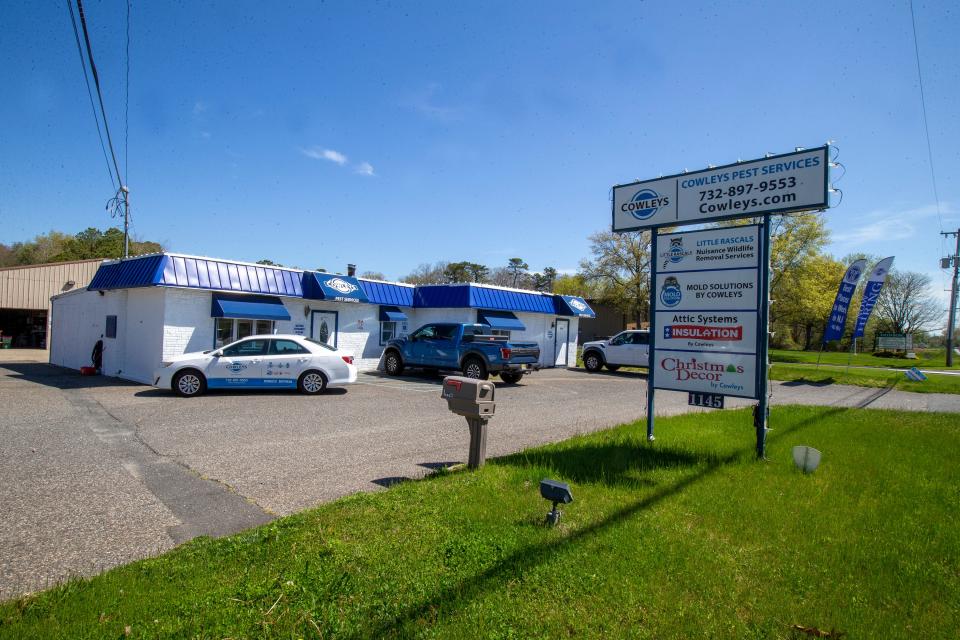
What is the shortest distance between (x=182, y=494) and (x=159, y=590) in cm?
246

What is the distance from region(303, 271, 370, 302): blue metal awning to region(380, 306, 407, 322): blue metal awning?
2506 mm

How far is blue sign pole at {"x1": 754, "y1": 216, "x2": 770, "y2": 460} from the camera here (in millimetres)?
6820

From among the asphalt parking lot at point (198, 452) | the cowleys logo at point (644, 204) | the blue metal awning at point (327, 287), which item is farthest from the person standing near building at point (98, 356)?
the cowleys logo at point (644, 204)

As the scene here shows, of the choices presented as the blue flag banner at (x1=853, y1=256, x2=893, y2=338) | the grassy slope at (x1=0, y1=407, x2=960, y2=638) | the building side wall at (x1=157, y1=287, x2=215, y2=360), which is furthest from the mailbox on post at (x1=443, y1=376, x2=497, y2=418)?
the blue flag banner at (x1=853, y1=256, x2=893, y2=338)

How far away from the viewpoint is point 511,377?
18000 millimetres

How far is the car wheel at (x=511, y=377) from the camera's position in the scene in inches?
682

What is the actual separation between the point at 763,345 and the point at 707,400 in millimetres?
1105

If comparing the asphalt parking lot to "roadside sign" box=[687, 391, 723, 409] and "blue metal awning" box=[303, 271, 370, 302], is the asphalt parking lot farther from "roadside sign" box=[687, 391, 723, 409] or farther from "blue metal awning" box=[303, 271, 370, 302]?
"blue metal awning" box=[303, 271, 370, 302]

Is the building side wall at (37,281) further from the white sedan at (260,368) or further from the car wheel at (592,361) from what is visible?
the car wheel at (592,361)

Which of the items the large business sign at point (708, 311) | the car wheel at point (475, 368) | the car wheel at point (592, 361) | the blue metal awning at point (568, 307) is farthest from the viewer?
the blue metal awning at point (568, 307)

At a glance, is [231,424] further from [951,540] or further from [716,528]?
[951,540]

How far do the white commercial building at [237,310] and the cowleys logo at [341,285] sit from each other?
51 mm

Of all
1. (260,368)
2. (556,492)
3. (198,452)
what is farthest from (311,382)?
(556,492)

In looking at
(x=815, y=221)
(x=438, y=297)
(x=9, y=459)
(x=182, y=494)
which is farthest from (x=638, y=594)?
(x=815, y=221)
